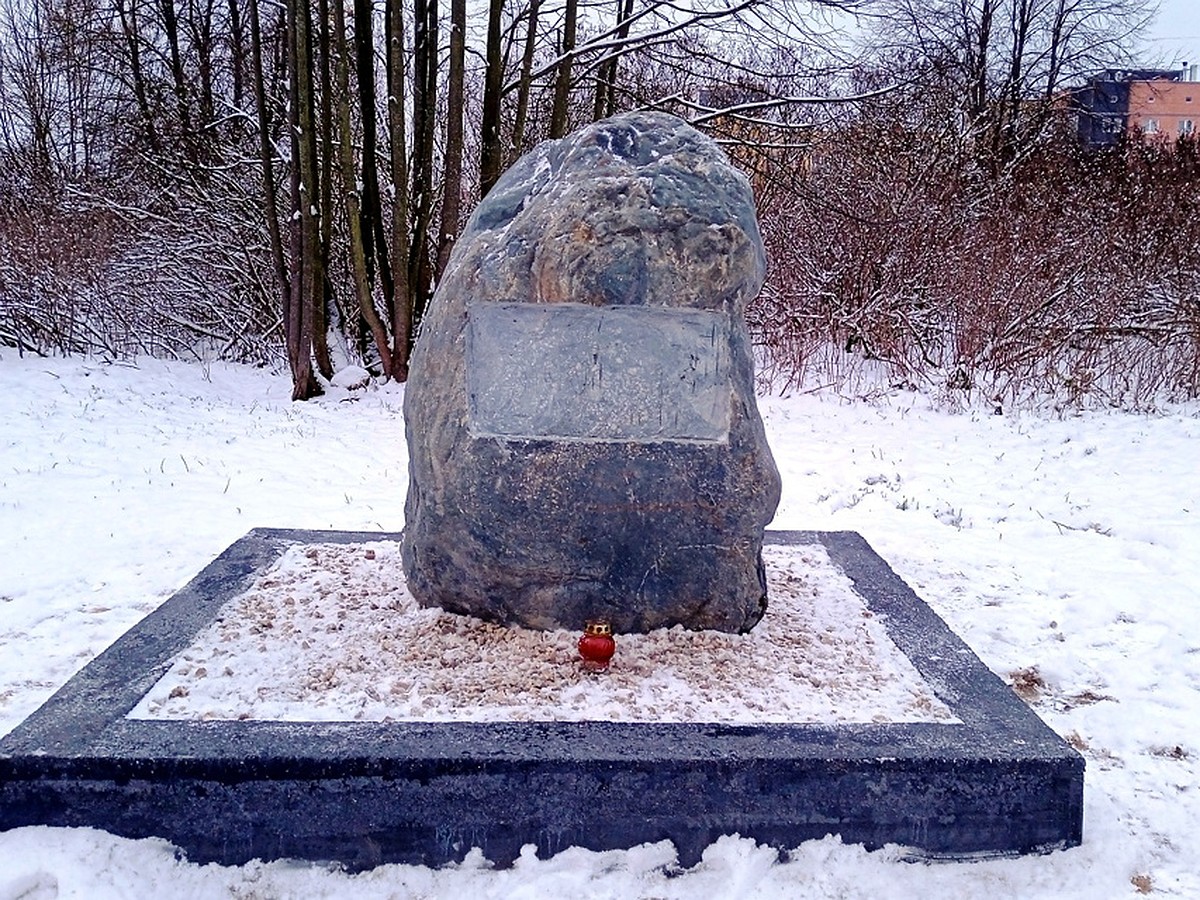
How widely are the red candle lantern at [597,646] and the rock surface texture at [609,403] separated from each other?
0.80 feet

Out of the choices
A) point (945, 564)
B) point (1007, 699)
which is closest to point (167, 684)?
point (1007, 699)

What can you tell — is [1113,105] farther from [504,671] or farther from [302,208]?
[504,671]

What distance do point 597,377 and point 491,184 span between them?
6.76m

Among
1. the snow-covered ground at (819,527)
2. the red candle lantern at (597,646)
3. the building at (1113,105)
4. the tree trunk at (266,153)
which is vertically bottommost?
the snow-covered ground at (819,527)

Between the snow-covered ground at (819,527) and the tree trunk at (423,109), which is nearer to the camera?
the snow-covered ground at (819,527)

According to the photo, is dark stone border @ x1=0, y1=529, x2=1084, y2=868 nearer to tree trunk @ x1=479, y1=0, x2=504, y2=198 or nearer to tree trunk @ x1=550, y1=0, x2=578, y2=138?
tree trunk @ x1=479, y1=0, x2=504, y2=198

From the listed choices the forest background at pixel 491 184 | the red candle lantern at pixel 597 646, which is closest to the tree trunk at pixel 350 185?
the forest background at pixel 491 184

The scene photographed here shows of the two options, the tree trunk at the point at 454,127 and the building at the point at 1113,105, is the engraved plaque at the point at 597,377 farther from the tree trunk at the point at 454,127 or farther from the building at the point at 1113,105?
the building at the point at 1113,105

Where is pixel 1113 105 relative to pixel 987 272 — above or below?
above

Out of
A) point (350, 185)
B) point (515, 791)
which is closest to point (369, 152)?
point (350, 185)

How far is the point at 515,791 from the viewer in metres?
2.30

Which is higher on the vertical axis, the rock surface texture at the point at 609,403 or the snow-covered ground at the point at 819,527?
the rock surface texture at the point at 609,403

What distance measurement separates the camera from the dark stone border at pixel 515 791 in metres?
2.28

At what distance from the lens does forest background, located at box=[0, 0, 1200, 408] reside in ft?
28.6
